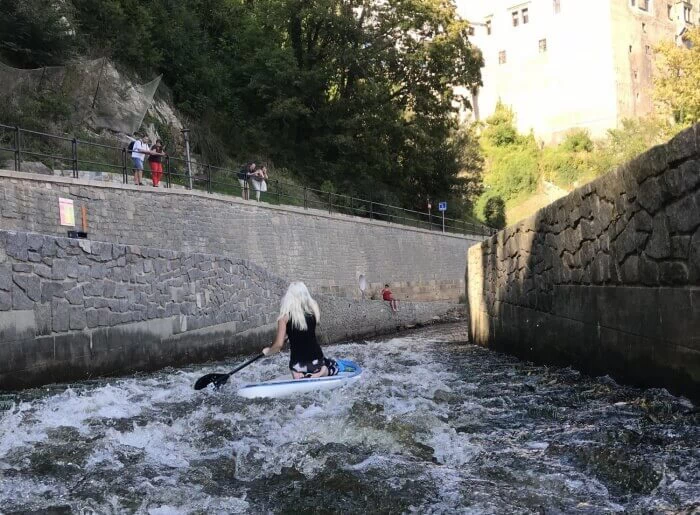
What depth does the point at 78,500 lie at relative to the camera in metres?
4.09

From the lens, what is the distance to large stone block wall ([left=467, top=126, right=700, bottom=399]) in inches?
205

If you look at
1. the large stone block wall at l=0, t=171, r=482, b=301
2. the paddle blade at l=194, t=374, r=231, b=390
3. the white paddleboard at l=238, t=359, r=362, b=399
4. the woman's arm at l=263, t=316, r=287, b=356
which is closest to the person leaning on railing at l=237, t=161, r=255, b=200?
the large stone block wall at l=0, t=171, r=482, b=301

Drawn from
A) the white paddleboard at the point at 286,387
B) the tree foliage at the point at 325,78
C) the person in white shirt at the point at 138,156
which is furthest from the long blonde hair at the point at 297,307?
the tree foliage at the point at 325,78

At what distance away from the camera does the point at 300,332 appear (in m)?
7.58

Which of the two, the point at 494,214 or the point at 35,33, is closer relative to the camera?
the point at 35,33

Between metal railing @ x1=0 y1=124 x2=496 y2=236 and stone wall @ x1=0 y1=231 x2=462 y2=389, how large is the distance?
172 inches

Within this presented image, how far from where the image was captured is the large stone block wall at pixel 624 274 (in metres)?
5.20

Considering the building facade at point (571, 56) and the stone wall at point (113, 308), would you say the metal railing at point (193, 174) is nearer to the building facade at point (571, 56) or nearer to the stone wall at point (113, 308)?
the stone wall at point (113, 308)

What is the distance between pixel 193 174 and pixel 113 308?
1353 centimetres

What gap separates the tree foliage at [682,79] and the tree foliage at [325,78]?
29.8ft

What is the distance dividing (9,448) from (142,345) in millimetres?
5346

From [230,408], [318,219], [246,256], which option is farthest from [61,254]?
[318,219]

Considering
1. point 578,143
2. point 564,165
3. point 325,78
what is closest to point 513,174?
point 564,165

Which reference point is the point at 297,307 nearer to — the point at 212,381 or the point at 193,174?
the point at 212,381
